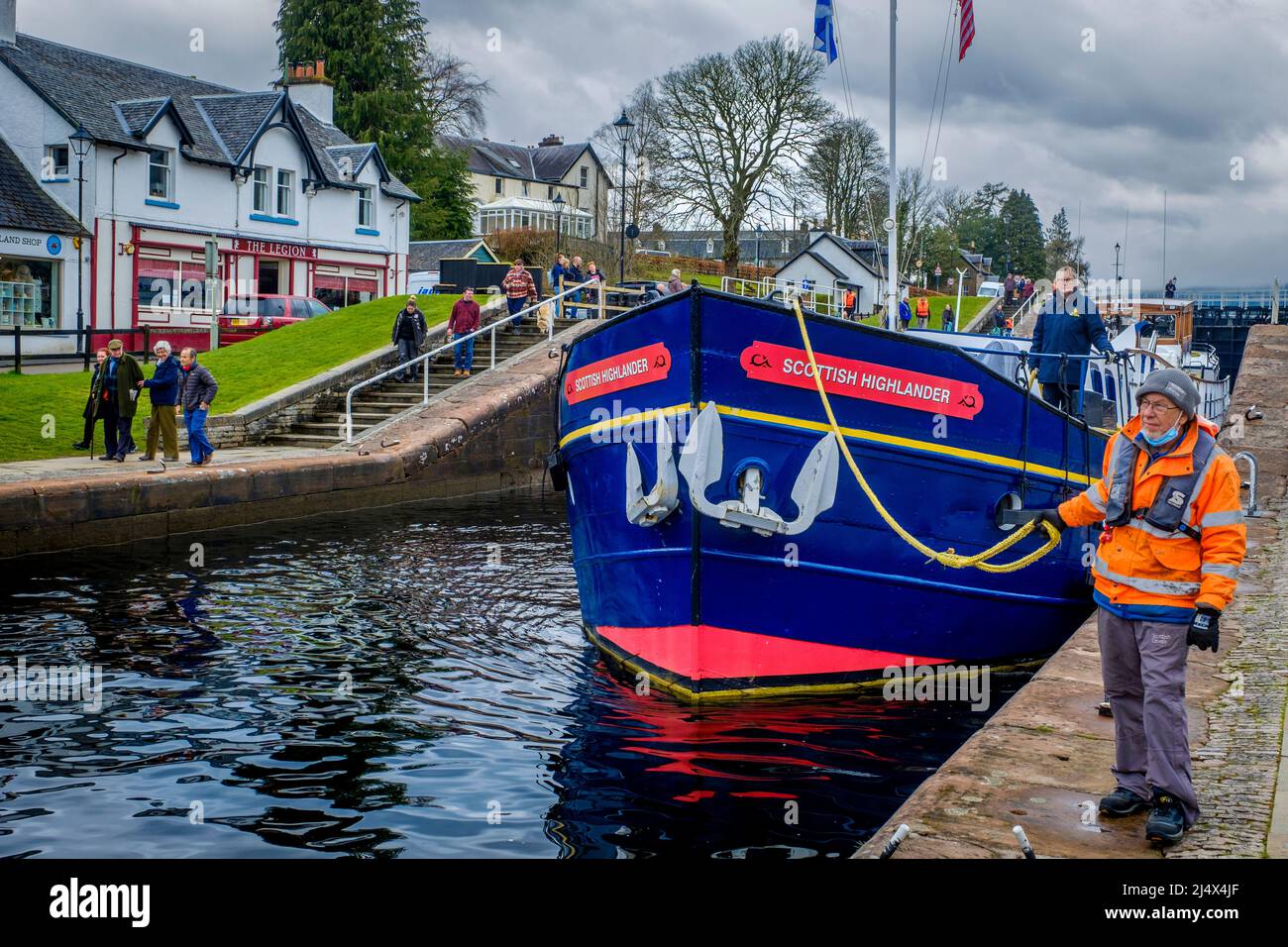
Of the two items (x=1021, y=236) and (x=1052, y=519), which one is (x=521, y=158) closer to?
(x=1021, y=236)

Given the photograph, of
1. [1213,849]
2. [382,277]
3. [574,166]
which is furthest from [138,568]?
[574,166]

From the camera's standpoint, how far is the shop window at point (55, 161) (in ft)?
114

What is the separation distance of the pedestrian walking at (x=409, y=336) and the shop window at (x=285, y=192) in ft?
63.7

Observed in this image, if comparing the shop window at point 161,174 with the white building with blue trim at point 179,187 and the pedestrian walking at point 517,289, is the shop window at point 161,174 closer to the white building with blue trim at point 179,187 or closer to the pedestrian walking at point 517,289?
the white building with blue trim at point 179,187

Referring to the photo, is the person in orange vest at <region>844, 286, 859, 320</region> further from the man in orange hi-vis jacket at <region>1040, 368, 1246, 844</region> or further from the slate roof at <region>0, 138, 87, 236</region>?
the slate roof at <region>0, 138, 87, 236</region>

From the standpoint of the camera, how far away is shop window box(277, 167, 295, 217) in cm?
4091

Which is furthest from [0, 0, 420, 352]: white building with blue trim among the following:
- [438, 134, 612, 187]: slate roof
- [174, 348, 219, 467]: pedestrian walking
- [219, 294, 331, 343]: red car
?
[438, 134, 612, 187]: slate roof

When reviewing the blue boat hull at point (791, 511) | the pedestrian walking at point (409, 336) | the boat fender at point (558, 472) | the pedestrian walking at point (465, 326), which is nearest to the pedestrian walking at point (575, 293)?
the pedestrian walking at point (465, 326)

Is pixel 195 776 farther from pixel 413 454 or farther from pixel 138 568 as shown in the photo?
pixel 413 454

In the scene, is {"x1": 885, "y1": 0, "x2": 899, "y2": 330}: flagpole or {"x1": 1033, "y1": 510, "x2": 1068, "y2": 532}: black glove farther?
{"x1": 885, "y1": 0, "x2": 899, "y2": 330}: flagpole

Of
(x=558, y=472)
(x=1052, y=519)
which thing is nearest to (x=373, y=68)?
(x=558, y=472)

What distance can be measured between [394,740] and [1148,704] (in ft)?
14.5

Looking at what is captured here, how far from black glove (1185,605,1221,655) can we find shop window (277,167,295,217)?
130 ft
